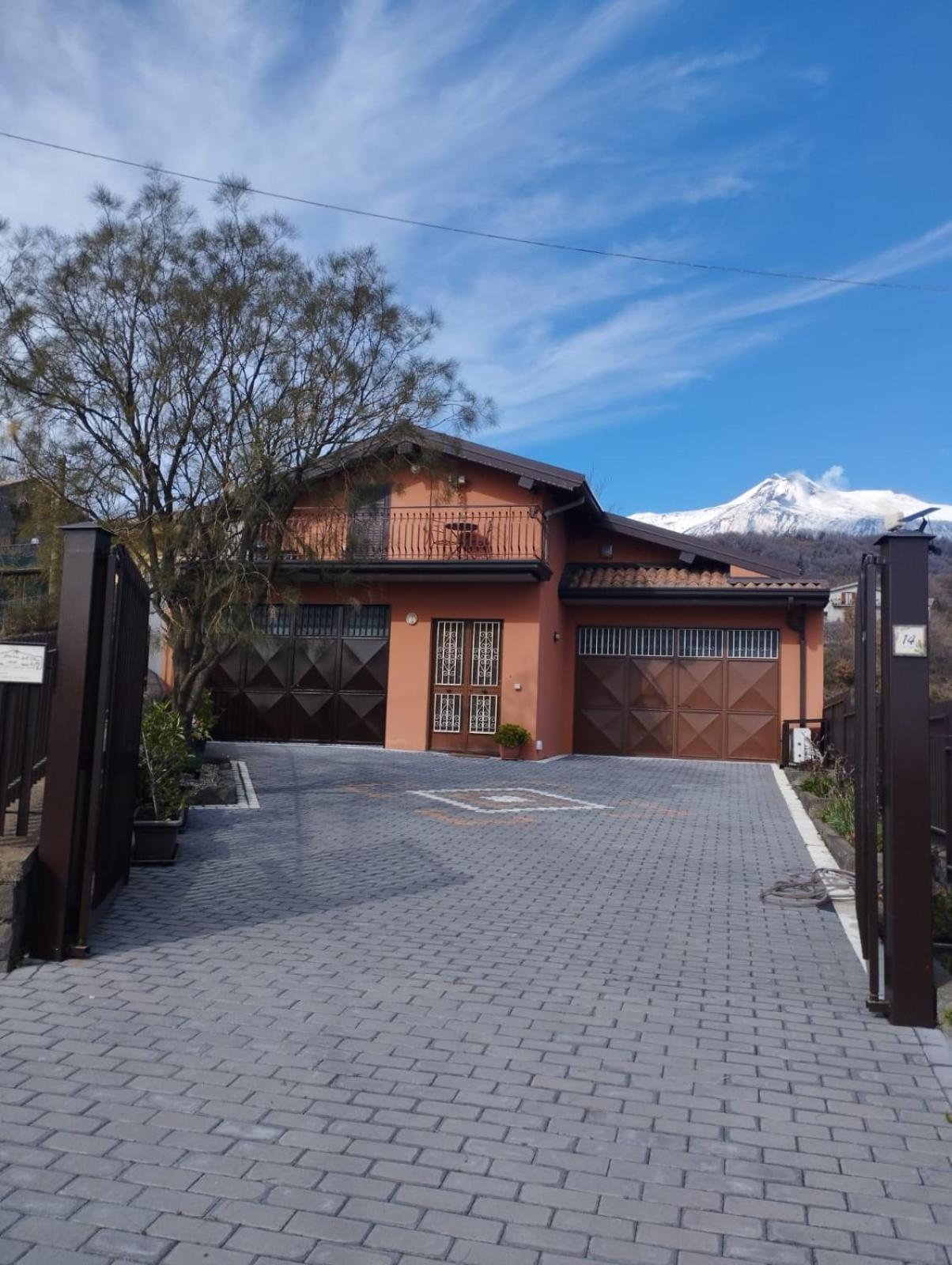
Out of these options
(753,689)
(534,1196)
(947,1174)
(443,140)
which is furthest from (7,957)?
(753,689)

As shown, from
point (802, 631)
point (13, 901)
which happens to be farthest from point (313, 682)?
point (13, 901)

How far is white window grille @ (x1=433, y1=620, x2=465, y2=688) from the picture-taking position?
18.4 m

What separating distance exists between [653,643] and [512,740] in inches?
145

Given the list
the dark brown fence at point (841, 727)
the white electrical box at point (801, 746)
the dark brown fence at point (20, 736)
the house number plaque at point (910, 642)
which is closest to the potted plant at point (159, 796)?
the dark brown fence at point (20, 736)

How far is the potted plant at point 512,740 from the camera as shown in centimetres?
1736

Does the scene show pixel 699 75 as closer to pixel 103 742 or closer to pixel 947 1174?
pixel 103 742

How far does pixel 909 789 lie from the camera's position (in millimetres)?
4582

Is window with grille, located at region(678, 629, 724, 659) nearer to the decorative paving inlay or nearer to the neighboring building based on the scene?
the neighboring building

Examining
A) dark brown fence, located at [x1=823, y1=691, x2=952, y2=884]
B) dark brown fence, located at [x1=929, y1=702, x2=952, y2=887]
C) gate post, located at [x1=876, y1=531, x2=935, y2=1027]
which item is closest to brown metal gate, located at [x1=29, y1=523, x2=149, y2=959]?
gate post, located at [x1=876, y1=531, x2=935, y2=1027]

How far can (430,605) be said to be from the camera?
1850cm

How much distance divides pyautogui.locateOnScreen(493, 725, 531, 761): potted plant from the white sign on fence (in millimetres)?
12696

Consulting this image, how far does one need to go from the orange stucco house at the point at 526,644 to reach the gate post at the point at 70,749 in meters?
12.4

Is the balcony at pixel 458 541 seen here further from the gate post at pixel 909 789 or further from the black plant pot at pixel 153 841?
the gate post at pixel 909 789

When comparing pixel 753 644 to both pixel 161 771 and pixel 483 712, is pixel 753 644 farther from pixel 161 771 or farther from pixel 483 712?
pixel 161 771
